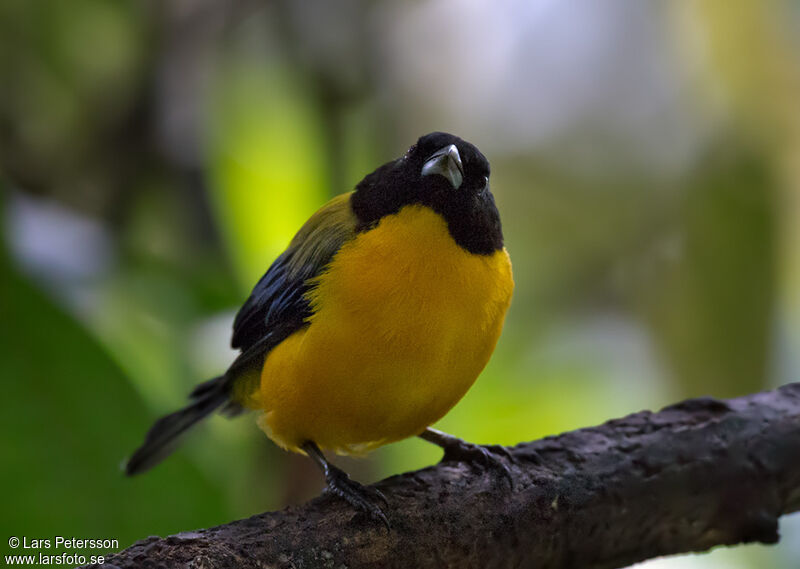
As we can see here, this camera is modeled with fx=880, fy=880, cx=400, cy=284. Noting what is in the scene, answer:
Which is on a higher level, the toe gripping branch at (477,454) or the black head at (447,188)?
the black head at (447,188)

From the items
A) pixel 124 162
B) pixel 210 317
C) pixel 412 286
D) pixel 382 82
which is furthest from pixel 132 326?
pixel 382 82

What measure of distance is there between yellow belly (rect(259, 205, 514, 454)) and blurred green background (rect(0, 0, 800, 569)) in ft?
2.53

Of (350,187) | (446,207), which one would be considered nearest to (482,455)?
(446,207)

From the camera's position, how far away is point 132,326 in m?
4.02

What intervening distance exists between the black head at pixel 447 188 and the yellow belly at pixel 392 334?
0.04m

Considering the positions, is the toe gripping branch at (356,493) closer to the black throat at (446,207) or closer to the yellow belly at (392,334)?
the yellow belly at (392,334)

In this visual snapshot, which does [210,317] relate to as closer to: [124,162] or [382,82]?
[124,162]

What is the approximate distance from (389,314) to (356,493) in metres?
0.58

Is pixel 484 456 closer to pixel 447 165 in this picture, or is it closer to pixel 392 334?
pixel 392 334

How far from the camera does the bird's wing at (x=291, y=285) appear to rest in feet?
10.3

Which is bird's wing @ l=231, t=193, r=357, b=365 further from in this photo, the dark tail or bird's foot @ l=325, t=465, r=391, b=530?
bird's foot @ l=325, t=465, r=391, b=530

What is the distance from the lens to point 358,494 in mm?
2764

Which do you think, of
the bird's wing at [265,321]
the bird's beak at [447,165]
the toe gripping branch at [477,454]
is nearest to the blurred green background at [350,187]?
the bird's wing at [265,321]

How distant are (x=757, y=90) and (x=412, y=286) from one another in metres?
3.09
